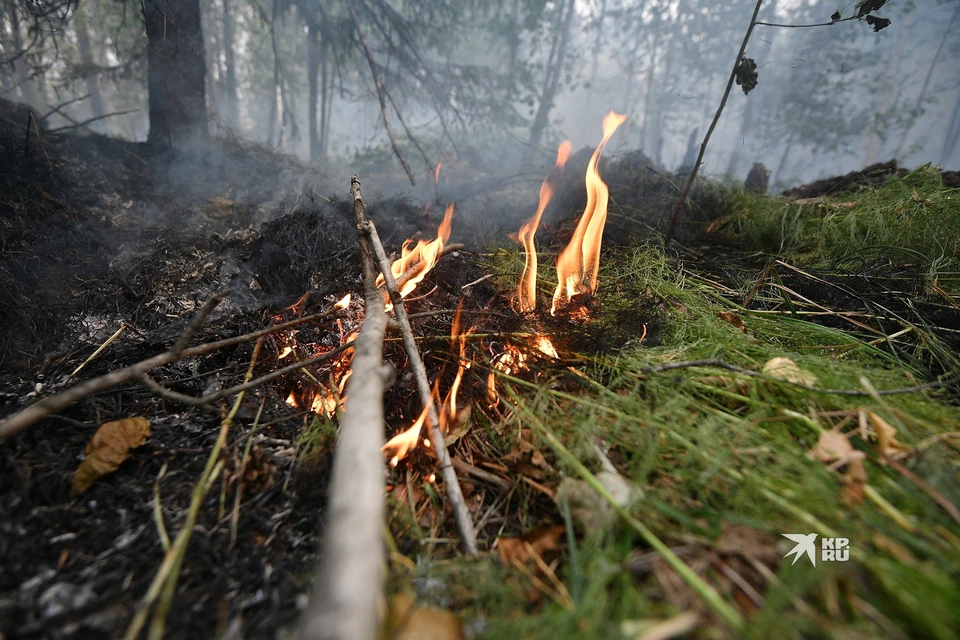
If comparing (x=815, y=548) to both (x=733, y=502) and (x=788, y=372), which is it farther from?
(x=788, y=372)

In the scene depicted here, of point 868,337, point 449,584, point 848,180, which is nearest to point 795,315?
point 868,337

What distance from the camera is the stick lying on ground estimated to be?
0.65 meters

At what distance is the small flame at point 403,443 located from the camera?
66.5 inches

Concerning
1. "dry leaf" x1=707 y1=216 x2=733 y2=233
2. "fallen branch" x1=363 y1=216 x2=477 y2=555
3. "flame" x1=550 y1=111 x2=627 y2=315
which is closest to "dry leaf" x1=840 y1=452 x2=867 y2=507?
"fallen branch" x1=363 y1=216 x2=477 y2=555

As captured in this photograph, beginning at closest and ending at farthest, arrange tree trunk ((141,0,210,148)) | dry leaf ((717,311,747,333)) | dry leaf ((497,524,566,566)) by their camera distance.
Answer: dry leaf ((497,524,566,566)), dry leaf ((717,311,747,333)), tree trunk ((141,0,210,148))

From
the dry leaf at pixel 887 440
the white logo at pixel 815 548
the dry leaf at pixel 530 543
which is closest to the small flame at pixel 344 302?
the dry leaf at pixel 530 543

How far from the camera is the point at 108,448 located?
→ 1.45 m

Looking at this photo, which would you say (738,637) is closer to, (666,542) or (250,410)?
(666,542)

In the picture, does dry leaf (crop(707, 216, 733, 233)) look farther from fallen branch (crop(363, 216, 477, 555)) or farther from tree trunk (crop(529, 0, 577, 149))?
tree trunk (crop(529, 0, 577, 149))

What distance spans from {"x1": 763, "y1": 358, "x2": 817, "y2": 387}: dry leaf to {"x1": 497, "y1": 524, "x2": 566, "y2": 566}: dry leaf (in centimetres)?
126

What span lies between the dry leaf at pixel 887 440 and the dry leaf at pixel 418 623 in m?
1.49

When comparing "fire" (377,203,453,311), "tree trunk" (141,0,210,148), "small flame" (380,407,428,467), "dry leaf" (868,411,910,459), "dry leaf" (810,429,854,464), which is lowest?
"small flame" (380,407,428,467)

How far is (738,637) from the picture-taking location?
0.83m

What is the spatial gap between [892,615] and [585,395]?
3.72 ft
